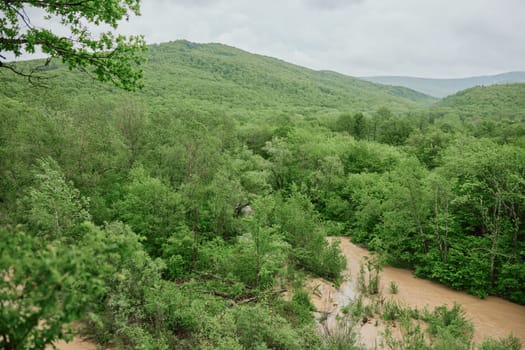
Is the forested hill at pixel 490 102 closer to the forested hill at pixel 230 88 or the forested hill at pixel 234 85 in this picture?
the forested hill at pixel 230 88

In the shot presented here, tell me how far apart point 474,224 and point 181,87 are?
103748 mm

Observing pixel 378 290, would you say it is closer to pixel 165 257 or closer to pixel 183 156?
pixel 165 257

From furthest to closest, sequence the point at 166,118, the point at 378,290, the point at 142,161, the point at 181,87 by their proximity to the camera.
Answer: the point at 181,87, the point at 166,118, the point at 142,161, the point at 378,290

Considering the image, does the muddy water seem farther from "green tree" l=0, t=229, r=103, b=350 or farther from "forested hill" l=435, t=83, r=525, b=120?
"forested hill" l=435, t=83, r=525, b=120

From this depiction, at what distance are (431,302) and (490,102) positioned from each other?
112 m

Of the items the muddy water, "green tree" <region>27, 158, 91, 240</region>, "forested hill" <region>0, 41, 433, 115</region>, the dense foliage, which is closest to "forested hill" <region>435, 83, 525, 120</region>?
"forested hill" <region>0, 41, 433, 115</region>

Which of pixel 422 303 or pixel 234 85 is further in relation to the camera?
pixel 234 85

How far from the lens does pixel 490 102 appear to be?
330 ft

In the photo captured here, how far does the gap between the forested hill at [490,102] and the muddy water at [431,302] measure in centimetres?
7979

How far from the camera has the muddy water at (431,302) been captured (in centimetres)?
1359

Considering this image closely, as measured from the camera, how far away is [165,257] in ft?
57.7

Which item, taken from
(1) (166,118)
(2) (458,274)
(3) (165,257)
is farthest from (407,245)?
(1) (166,118)

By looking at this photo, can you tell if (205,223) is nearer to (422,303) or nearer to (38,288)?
(422,303)

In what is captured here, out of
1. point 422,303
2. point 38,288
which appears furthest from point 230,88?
point 38,288
